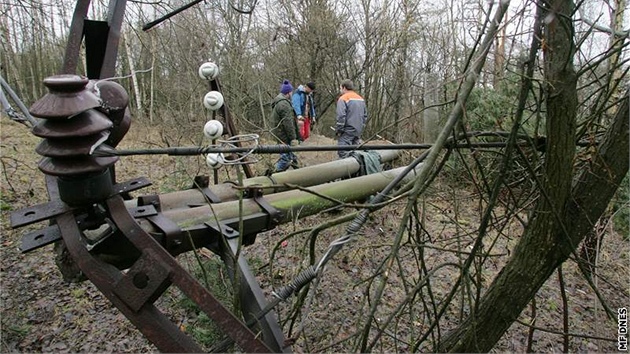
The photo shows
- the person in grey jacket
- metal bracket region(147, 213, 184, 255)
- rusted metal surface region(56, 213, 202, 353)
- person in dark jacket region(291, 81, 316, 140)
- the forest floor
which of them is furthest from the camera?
person in dark jacket region(291, 81, 316, 140)

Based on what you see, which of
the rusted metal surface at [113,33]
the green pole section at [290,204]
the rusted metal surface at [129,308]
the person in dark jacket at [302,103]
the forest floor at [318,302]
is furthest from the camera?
the person in dark jacket at [302,103]

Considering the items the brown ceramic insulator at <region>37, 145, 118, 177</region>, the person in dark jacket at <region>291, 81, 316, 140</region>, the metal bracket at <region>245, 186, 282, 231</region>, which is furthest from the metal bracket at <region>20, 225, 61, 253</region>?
the person in dark jacket at <region>291, 81, 316, 140</region>

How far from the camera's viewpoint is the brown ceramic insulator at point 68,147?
1376 millimetres

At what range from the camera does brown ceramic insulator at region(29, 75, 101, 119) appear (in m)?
1.34

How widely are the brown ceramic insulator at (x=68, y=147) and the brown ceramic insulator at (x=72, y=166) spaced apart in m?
0.05

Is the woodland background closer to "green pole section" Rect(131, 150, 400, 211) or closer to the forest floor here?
the forest floor

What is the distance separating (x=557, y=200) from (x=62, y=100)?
1.96m

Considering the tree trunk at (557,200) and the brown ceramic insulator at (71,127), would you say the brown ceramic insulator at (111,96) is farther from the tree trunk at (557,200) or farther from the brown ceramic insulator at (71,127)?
the tree trunk at (557,200)

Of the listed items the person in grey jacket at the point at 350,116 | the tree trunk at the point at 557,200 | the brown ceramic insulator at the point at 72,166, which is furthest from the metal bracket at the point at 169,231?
the person in grey jacket at the point at 350,116

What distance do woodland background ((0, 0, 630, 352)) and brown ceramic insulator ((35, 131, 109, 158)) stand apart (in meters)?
0.82

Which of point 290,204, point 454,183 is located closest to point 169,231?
point 290,204

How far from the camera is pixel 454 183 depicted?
299 cm

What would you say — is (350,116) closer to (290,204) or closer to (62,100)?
(290,204)

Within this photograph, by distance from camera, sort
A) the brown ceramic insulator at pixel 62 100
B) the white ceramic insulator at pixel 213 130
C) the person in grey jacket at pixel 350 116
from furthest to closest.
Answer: the person in grey jacket at pixel 350 116
the white ceramic insulator at pixel 213 130
the brown ceramic insulator at pixel 62 100
